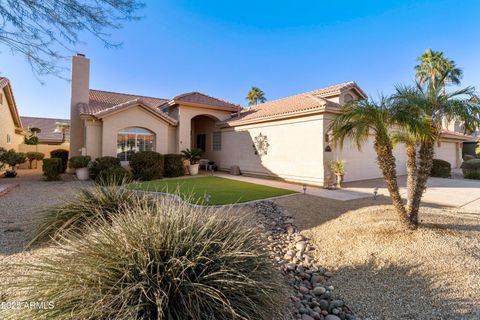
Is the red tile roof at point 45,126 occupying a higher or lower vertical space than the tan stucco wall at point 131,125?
higher

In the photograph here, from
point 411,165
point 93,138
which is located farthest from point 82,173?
point 411,165

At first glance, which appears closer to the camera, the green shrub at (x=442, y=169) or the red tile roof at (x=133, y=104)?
the red tile roof at (x=133, y=104)

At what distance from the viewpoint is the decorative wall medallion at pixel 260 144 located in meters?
18.0

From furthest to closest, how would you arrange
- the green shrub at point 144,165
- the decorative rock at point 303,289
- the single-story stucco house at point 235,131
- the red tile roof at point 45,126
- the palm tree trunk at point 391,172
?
the red tile roof at point 45,126 → the green shrub at point 144,165 → the single-story stucco house at point 235,131 → the palm tree trunk at point 391,172 → the decorative rock at point 303,289

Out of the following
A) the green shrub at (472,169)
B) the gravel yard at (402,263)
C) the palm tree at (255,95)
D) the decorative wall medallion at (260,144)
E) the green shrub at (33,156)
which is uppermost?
the palm tree at (255,95)

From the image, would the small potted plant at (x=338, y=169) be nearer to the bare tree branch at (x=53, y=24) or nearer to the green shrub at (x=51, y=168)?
the bare tree branch at (x=53, y=24)

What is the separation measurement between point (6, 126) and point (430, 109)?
29.5 m

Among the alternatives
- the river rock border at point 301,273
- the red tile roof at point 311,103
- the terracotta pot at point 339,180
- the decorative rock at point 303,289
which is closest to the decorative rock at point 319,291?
the river rock border at point 301,273

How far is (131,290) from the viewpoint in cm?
274

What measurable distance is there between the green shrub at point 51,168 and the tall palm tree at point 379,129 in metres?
17.2

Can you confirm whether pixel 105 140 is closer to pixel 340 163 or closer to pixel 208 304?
pixel 340 163

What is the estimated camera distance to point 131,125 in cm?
1802

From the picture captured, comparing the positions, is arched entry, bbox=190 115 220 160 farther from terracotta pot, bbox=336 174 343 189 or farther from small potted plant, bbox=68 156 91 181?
terracotta pot, bbox=336 174 343 189

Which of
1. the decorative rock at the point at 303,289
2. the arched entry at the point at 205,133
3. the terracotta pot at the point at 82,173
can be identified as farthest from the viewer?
the arched entry at the point at 205,133
